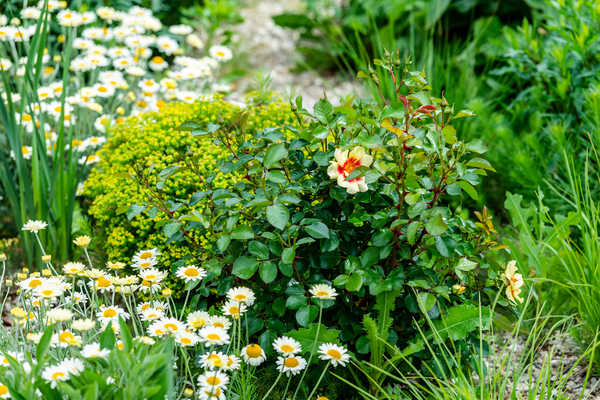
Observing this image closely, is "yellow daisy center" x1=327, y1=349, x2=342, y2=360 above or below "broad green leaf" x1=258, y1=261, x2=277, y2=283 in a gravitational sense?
below

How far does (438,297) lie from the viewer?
213 cm

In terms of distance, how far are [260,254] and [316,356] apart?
376mm

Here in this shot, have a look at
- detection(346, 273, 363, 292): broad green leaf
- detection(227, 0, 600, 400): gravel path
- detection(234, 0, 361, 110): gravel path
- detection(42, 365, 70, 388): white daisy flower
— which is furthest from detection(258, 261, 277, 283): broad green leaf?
detection(234, 0, 361, 110): gravel path

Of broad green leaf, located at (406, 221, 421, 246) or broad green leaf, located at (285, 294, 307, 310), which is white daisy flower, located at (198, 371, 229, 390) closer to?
broad green leaf, located at (285, 294, 307, 310)

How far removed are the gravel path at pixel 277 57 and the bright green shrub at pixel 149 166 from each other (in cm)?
166

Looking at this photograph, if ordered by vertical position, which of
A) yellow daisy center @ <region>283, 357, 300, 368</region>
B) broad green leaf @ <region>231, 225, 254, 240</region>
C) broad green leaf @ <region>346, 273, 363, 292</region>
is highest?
broad green leaf @ <region>231, 225, 254, 240</region>

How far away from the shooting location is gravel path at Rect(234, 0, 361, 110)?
16.3 ft

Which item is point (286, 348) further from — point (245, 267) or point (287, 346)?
point (245, 267)

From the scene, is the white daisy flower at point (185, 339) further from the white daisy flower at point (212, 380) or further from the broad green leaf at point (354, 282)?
the broad green leaf at point (354, 282)

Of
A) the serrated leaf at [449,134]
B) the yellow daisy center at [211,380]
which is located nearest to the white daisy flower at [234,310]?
the yellow daisy center at [211,380]

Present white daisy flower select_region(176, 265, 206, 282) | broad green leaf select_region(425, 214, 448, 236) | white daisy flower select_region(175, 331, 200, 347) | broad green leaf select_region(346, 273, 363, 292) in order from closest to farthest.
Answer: white daisy flower select_region(175, 331, 200, 347) → broad green leaf select_region(425, 214, 448, 236) → broad green leaf select_region(346, 273, 363, 292) → white daisy flower select_region(176, 265, 206, 282)

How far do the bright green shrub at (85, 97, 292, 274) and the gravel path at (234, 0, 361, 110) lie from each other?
5.46 feet

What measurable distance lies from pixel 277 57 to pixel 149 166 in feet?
10.6

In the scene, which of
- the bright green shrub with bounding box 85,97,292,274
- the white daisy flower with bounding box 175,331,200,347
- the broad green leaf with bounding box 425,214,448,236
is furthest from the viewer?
the bright green shrub with bounding box 85,97,292,274
